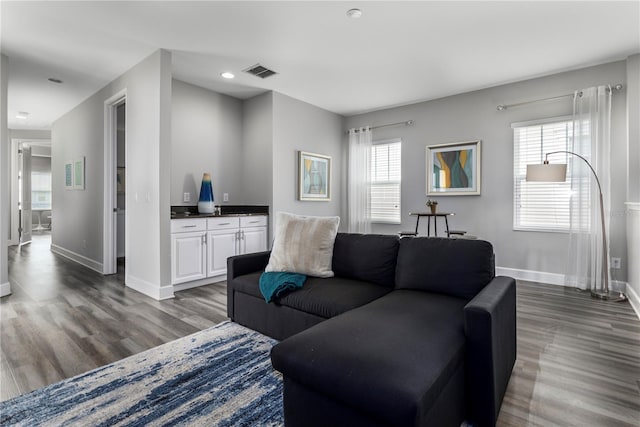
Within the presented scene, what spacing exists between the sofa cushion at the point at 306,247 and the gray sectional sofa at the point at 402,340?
0.45 ft

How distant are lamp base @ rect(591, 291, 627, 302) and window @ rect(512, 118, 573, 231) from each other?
0.81 metres

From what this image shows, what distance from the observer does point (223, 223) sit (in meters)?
4.02

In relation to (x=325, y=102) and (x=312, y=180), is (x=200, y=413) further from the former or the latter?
(x=325, y=102)

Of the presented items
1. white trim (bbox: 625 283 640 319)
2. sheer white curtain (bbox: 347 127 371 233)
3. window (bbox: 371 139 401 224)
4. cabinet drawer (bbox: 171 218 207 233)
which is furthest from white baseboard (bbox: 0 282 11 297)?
white trim (bbox: 625 283 640 319)

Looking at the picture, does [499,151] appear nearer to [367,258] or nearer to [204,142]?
[367,258]

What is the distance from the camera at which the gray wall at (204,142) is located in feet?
13.8

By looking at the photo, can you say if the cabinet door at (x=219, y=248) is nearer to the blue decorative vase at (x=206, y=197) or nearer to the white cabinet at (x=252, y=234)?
the white cabinet at (x=252, y=234)

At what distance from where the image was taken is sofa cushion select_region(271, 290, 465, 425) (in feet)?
3.33

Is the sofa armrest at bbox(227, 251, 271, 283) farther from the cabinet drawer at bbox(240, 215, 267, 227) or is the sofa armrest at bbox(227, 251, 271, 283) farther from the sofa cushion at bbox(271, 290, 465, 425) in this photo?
the cabinet drawer at bbox(240, 215, 267, 227)

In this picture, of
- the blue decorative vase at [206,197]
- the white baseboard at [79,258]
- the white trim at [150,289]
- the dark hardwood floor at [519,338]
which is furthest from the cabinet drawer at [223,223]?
the white baseboard at [79,258]

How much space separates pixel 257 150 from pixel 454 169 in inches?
115

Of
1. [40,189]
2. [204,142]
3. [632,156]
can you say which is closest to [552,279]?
[632,156]

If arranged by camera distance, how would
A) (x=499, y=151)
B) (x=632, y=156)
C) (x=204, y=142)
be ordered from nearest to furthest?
1. (x=632, y=156)
2. (x=499, y=151)
3. (x=204, y=142)

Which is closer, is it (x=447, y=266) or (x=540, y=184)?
(x=447, y=266)
